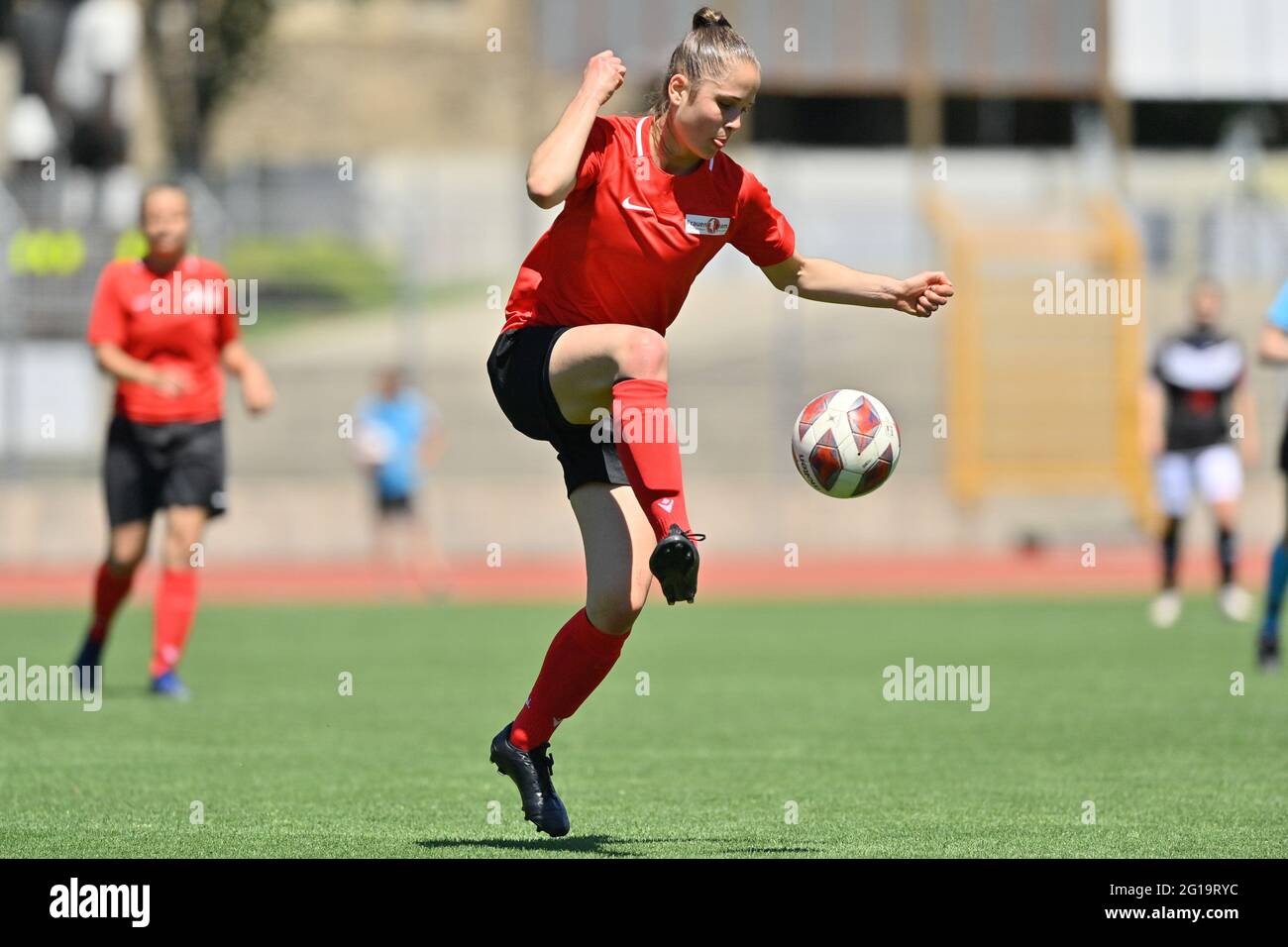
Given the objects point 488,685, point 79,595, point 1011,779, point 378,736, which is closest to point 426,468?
point 79,595

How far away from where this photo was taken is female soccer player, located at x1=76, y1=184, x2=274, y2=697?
1045 cm

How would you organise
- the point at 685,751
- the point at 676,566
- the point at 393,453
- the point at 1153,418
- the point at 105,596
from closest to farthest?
the point at 676,566
the point at 685,751
the point at 105,596
the point at 1153,418
the point at 393,453

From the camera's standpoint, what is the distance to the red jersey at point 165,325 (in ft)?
34.4

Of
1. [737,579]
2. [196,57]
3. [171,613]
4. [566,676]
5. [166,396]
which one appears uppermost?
[196,57]

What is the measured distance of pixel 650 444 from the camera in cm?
594

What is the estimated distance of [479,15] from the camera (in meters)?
47.1

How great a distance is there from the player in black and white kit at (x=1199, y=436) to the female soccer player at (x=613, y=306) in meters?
9.53

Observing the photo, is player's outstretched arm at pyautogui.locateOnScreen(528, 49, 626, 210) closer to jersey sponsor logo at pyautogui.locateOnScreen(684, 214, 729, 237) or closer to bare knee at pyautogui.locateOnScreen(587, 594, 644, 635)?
jersey sponsor logo at pyautogui.locateOnScreen(684, 214, 729, 237)

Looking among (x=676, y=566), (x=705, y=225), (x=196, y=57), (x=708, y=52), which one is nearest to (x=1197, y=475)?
(x=705, y=225)

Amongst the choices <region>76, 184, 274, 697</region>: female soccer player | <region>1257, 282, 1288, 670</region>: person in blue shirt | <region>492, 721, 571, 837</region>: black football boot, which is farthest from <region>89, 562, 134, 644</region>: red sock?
<region>1257, 282, 1288, 670</region>: person in blue shirt

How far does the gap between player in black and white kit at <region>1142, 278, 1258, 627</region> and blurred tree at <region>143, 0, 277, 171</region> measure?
24.2m

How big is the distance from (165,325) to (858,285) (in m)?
4.84

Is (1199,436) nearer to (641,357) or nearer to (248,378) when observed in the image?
(248,378)

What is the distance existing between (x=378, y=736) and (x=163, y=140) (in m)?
30.9
